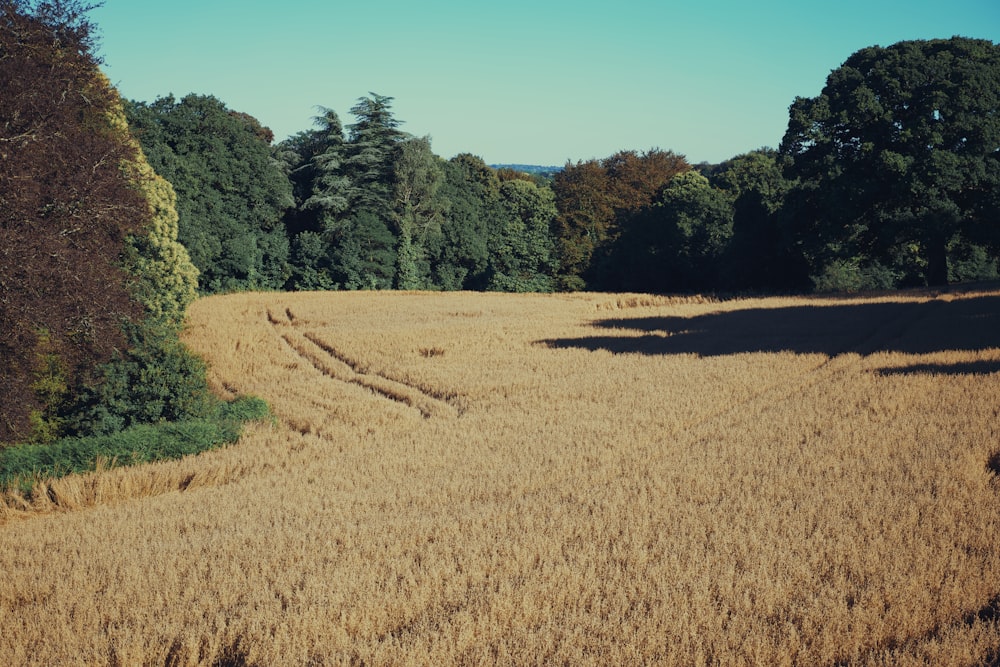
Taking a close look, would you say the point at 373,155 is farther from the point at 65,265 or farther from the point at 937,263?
the point at 65,265

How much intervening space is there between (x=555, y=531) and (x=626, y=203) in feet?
262

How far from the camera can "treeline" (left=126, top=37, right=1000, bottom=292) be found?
1673 inches

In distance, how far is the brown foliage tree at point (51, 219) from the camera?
1464cm

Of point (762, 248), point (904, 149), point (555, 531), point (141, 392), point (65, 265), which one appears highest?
point (904, 149)

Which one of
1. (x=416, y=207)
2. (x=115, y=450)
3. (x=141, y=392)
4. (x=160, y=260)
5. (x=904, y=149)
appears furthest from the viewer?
(x=416, y=207)

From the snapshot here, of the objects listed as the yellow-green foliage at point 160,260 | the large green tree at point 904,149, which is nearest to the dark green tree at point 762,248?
the large green tree at point 904,149

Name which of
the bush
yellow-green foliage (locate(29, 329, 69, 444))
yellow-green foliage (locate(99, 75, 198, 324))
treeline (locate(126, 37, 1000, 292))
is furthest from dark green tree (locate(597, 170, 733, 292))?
yellow-green foliage (locate(29, 329, 69, 444))

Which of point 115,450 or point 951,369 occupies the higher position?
point 951,369

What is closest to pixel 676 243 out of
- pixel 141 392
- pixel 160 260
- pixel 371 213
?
pixel 371 213

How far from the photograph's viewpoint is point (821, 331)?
103 feet

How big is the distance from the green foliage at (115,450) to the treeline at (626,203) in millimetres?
24890

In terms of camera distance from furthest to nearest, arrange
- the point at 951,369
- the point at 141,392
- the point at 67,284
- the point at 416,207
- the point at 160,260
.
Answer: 1. the point at 416,207
2. the point at 160,260
3. the point at 951,369
4. the point at 141,392
5. the point at 67,284

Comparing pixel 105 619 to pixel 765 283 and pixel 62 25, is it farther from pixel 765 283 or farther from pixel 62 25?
pixel 765 283

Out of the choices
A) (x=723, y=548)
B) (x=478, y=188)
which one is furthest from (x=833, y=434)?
(x=478, y=188)
